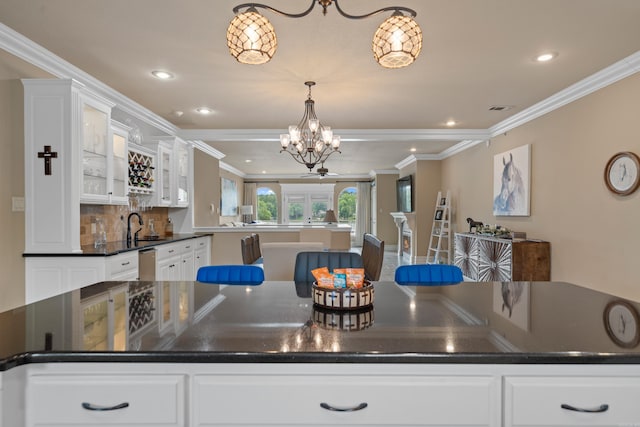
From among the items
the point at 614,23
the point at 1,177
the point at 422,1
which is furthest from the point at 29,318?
the point at 614,23

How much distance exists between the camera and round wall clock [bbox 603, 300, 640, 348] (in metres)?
1.06

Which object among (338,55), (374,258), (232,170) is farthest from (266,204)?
(338,55)

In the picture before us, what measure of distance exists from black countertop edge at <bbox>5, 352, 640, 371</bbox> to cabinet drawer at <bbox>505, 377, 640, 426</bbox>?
56 millimetres

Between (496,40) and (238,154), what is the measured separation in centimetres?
618

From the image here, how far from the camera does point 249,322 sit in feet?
4.08

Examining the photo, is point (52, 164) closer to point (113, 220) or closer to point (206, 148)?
point (113, 220)

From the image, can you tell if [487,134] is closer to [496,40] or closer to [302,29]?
[496,40]

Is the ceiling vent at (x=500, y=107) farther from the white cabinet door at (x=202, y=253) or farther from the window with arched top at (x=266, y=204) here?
the window with arched top at (x=266, y=204)

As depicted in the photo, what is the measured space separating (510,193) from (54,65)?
18.2ft

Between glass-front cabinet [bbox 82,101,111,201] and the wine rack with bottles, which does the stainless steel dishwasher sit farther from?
the wine rack with bottles

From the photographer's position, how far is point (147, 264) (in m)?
4.15

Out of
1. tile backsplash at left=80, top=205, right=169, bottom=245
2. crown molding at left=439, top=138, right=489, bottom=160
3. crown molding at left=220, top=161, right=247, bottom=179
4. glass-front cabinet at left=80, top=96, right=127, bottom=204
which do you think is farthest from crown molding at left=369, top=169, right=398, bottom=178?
glass-front cabinet at left=80, top=96, right=127, bottom=204

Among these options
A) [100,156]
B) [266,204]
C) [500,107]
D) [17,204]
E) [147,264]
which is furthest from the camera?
[266,204]

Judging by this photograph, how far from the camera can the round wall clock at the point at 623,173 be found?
3291mm
